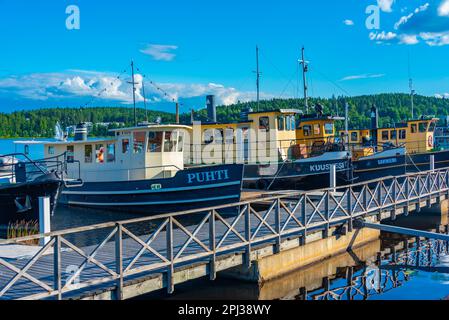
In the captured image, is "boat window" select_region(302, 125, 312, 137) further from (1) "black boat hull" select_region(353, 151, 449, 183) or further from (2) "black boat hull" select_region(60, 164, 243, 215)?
(2) "black boat hull" select_region(60, 164, 243, 215)

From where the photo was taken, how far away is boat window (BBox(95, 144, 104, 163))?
73.3 ft

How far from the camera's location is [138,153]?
20969 mm

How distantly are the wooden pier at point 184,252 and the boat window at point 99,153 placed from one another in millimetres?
10797

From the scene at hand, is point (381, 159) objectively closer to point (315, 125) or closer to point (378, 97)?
point (315, 125)

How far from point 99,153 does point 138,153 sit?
2.55 meters

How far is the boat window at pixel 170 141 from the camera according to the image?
20.8 meters

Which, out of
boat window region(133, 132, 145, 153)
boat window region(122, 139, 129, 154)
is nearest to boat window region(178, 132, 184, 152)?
boat window region(133, 132, 145, 153)

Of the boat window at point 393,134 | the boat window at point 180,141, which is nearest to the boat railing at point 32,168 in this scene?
the boat window at point 180,141

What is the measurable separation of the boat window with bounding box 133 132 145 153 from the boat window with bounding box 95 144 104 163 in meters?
2.19

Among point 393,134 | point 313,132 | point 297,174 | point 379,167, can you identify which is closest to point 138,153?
point 297,174

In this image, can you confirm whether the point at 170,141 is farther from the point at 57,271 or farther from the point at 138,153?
the point at 57,271

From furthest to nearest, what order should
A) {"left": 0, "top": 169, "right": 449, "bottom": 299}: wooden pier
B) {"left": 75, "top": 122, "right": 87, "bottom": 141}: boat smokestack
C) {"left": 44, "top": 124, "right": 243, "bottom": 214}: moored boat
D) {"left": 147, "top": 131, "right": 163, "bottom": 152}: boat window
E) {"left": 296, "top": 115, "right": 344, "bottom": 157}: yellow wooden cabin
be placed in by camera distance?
1. {"left": 296, "top": 115, "right": 344, "bottom": 157}: yellow wooden cabin
2. {"left": 75, "top": 122, "right": 87, "bottom": 141}: boat smokestack
3. {"left": 147, "top": 131, "right": 163, "bottom": 152}: boat window
4. {"left": 44, "top": 124, "right": 243, "bottom": 214}: moored boat
5. {"left": 0, "top": 169, "right": 449, "bottom": 299}: wooden pier

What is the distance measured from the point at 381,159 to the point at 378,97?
452ft

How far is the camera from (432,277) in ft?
40.1
